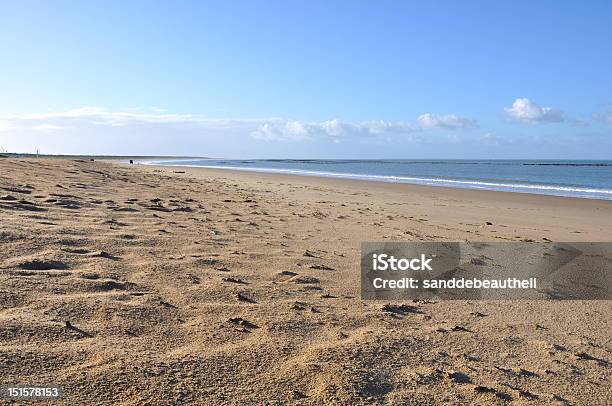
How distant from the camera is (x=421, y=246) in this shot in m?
6.65

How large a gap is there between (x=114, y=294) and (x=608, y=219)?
12.9 m

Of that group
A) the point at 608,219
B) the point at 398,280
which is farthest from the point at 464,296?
the point at 608,219

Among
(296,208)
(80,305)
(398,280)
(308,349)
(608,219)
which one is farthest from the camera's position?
(608,219)

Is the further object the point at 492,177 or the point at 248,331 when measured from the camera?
the point at 492,177

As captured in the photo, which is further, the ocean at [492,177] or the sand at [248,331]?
the ocean at [492,177]

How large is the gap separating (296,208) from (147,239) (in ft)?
18.3

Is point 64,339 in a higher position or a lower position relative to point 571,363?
higher

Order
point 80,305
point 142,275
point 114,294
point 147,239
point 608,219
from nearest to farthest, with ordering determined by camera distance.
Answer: point 80,305
point 114,294
point 142,275
point 147,239
point 608,219

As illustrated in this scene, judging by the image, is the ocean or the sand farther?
Answer: the ocean

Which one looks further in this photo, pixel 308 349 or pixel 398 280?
pixel 398 280

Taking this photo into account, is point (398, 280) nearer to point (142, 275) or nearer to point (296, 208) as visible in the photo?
point (142, 275)

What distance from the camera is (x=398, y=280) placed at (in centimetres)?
489

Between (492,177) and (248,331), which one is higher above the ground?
(248,331)

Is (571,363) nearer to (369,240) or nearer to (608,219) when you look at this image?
(369,240)
